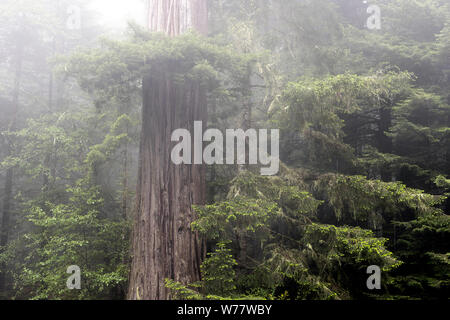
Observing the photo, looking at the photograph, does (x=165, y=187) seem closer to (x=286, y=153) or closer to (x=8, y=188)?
(x=286, y=153)

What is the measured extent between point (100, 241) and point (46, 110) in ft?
22.5

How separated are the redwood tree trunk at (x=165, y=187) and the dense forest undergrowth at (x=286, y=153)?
0.15m

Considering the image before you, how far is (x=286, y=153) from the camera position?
24.0ft

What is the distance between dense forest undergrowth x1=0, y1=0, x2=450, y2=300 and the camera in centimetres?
413

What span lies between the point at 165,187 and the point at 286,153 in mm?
3771

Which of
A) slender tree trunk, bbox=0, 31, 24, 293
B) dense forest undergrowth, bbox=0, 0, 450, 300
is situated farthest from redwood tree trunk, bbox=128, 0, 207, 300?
slender tree trunk, bbox=0, 31, 24, 293

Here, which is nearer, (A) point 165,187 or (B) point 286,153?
(A) point 165,187

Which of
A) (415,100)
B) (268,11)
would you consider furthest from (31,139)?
(415,100)

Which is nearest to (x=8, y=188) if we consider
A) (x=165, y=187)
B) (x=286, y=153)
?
(x=165, y=187)

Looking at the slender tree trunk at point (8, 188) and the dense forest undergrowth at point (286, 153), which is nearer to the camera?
the dense forest undergrowth at point (286, 153)

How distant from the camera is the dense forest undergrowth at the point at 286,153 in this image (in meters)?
4.13

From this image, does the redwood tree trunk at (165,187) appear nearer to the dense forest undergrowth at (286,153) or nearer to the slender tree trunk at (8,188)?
the dense forest undergrowth at (286,153)

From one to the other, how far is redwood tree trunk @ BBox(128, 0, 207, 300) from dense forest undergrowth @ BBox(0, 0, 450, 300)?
0.50 ft

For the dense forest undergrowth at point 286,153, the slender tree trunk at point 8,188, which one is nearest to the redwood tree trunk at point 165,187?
the dense forest undergrowth at point 286,153
